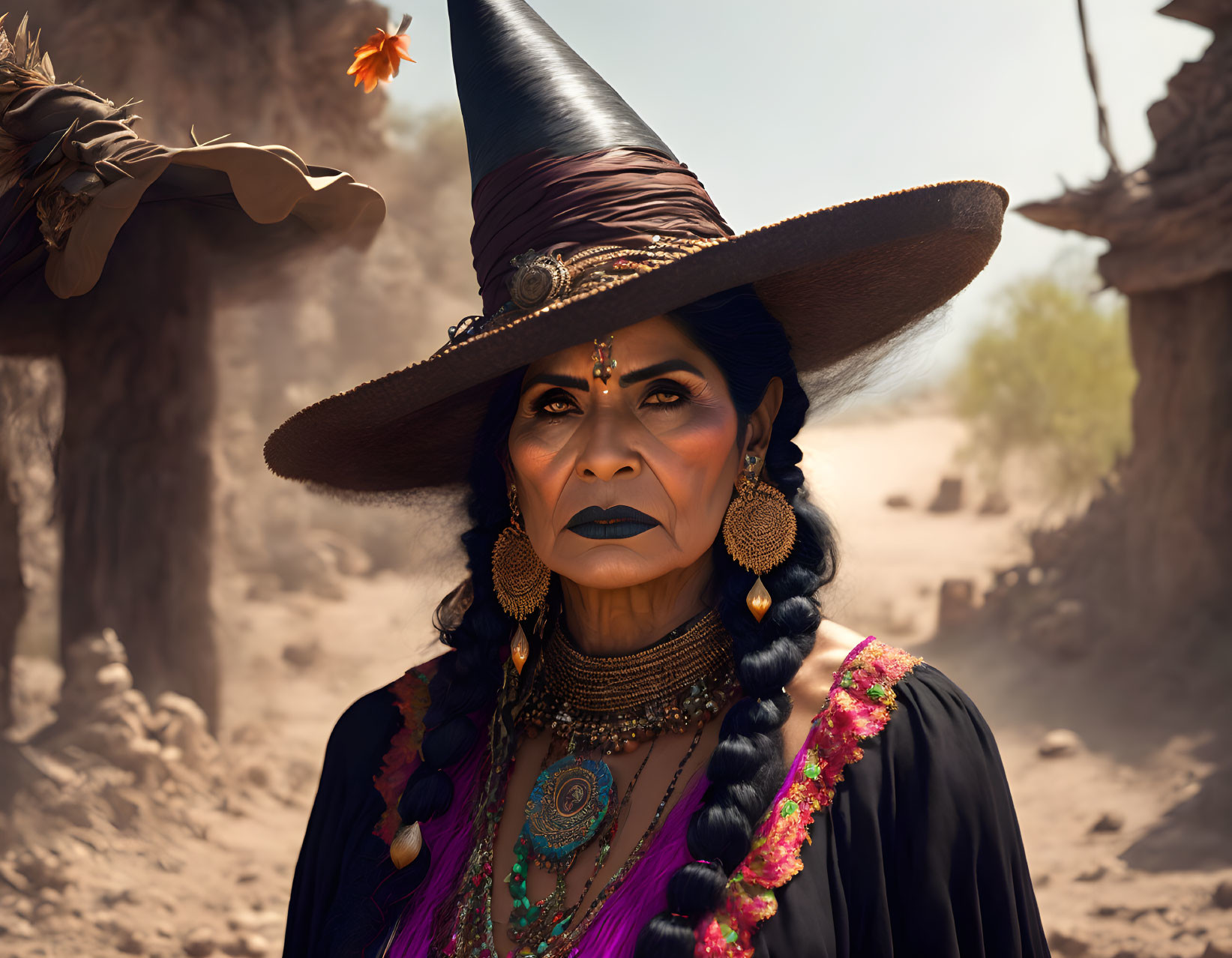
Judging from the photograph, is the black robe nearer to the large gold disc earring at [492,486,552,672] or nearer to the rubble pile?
the large gold disc earring at [492,486,552,672]

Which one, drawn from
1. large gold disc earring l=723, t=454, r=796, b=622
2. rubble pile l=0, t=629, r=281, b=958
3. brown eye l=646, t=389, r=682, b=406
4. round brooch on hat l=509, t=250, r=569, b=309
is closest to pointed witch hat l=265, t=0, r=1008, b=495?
round brooch on hat l=509, t=250, r=569, b=309

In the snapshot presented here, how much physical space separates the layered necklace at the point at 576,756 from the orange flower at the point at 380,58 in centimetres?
137

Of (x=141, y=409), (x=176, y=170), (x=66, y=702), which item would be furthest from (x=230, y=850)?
(x=176, y=170)

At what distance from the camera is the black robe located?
1824mm

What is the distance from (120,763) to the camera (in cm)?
734

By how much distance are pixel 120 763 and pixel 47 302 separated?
5463mm

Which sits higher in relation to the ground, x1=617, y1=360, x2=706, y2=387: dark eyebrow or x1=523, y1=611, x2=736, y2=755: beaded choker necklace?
x1=617, y1=360, x2=706, y2=387: dark eyebrow

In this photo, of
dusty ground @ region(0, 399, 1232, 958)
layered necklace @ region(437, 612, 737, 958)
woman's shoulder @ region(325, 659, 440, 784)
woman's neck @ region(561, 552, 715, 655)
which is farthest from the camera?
dusty ground @ region(0, 399, 1232, 958)

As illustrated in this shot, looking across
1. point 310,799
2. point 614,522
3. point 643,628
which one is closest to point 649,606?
point 643,628

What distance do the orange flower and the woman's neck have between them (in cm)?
130

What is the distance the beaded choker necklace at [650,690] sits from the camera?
2158 mm

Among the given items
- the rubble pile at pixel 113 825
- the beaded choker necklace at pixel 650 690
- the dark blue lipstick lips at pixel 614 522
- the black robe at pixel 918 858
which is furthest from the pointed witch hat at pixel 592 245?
the rubble pile at pixel 113 825

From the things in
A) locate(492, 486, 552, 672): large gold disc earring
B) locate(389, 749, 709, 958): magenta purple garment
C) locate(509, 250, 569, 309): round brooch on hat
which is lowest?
locate(389, 749, 709, 958): magenta purple garment

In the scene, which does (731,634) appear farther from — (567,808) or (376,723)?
(376,723)
